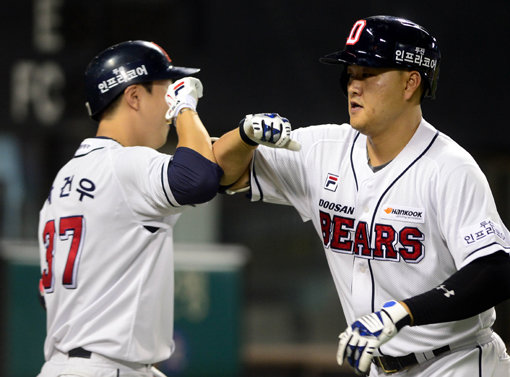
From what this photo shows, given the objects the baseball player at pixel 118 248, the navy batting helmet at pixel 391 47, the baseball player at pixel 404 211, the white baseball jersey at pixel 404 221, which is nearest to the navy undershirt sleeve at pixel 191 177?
the baseball player at pixel 118 248

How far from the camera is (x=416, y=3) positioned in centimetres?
543

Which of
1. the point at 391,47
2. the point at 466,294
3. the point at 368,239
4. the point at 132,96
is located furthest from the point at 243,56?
the point at 466,294

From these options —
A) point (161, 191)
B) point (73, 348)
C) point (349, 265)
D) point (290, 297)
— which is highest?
point (161, 191)

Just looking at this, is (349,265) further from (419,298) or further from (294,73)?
(294,73)

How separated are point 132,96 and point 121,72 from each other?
0.09 meters

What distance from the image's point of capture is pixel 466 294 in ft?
7.98

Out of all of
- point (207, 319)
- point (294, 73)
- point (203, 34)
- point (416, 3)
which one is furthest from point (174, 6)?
point (207, 319)

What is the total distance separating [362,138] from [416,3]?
2.78 m

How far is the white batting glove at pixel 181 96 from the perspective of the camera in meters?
2.92

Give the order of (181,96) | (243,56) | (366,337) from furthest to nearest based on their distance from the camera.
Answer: (243,56) < (181,96) < (366,337)

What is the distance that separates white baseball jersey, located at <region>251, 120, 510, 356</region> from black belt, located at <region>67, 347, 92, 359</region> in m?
0.85

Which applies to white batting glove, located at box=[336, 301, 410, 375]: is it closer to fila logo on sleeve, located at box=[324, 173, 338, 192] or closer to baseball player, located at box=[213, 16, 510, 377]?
baseball player, located at box=[213, 16, 510, 377]

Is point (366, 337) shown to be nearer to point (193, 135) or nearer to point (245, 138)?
point (245, 138)

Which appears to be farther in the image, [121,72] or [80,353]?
[121,72]
